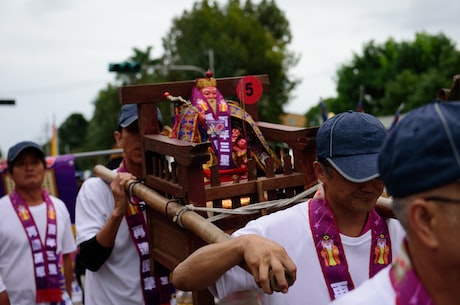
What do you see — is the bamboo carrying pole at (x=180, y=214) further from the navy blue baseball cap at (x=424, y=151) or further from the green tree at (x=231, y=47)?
the green tree at (x=231, y=47)

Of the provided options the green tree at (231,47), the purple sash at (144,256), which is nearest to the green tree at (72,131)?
the green tree at (231,47)

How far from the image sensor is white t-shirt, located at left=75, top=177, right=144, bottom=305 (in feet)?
11.8

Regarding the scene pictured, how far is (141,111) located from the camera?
3.14 meters

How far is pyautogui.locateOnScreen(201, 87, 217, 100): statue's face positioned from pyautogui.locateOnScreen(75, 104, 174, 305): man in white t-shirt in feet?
2.05

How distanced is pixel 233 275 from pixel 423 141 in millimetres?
1103

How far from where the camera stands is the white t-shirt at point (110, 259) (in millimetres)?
3600

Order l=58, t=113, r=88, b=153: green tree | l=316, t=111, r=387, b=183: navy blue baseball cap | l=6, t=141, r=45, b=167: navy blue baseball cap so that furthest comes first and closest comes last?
l=58, t=113, r=88, b=153: green tree, l=6, t=141, r=45, b=167: navy blue baseball cap, l=316, t=111, r=387, b=183: navy blue baseball cap

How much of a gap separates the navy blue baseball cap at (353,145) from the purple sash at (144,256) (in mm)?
1605

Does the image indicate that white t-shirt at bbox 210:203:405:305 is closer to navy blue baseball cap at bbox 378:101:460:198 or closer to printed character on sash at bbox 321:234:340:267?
printed character on sash at bbox 321:234:340:267

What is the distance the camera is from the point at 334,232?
2.23 m

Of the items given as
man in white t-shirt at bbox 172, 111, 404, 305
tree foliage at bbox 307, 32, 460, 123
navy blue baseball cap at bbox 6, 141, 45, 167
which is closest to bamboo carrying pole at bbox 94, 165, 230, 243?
man in white t-shirt at bbox 172, 111, 404, 305

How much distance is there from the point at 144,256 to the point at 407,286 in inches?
93.9

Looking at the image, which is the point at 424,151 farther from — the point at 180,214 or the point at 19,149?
the point at 19,149

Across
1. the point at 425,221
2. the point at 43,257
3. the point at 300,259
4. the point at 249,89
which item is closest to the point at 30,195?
the point at 43,257
